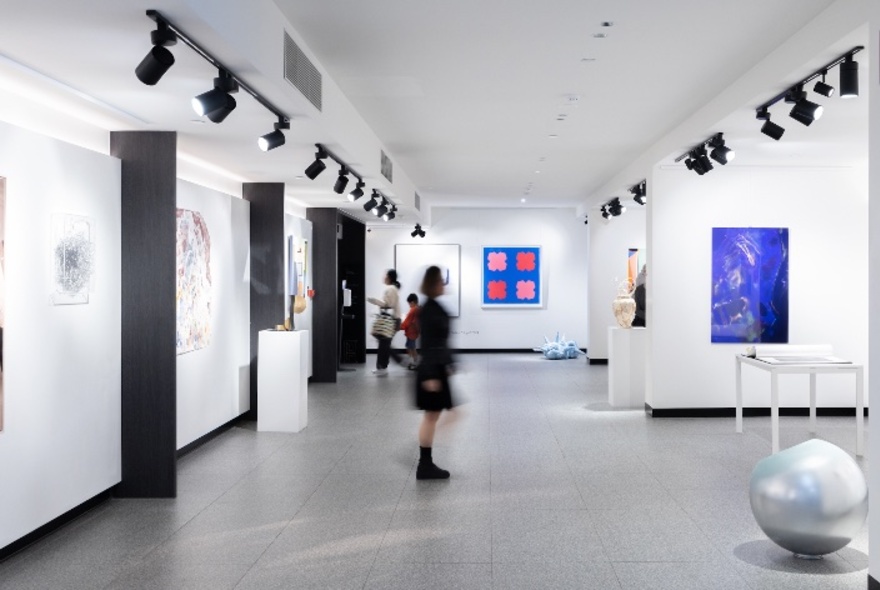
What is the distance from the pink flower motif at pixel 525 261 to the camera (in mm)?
21453

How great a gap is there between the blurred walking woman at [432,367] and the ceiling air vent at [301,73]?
1815 millimetres

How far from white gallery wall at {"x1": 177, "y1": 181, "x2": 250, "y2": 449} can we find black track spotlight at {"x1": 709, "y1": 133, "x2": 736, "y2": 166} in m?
5.31

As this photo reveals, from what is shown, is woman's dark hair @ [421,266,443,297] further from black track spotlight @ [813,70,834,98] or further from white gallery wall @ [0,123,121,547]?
black track spotlight @ [813,70,834,98]

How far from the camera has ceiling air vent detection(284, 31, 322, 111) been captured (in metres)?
5.95

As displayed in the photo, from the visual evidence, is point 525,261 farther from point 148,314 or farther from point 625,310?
point 148,314

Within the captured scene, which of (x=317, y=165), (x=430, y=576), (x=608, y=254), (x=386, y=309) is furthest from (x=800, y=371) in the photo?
(x=608, y=254)

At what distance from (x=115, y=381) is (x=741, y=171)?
805cm

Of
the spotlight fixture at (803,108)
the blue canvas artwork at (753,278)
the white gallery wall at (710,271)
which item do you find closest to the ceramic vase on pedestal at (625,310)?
the white gallery wall at (710,271)

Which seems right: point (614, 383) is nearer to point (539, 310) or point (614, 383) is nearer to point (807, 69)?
point (807, 69)

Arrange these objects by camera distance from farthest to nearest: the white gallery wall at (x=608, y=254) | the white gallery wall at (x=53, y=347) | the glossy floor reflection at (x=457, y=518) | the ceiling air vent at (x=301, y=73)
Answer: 1. the white gallery wall at (x=608, y=254)
2. the ceiling air vent at (x=301, y=73)
3. the white gallery wall at (x=53, y=347)
4. the glossy floor reflection at (x=457, y=518)

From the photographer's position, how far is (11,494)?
549cm

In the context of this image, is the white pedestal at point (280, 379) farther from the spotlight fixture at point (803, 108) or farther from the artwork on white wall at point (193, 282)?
the spotlight fixture at point (803, 108)

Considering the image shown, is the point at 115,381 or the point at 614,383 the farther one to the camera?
the point at 614,383

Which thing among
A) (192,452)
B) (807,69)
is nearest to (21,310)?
(192,452)
